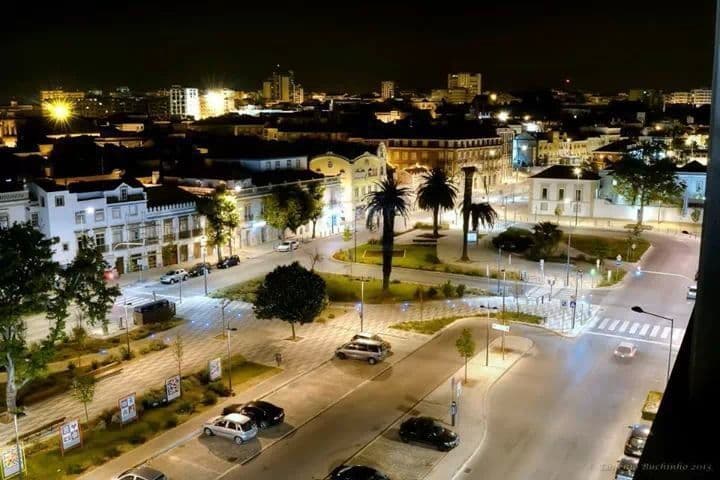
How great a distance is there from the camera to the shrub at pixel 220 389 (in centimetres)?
2905

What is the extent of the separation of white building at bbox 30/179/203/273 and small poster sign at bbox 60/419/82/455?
2372 centimetres

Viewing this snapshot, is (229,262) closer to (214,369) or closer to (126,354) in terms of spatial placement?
(126,354)

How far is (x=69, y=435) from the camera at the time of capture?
2380 centimetres

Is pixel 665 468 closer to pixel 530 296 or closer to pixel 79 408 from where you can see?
pixel 79 408

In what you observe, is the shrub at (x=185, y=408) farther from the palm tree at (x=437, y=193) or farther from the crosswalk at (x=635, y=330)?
the palm tree at (x=437, y=193)

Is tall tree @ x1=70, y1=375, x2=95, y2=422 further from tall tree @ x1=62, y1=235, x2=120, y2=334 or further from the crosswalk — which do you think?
the crosswalk

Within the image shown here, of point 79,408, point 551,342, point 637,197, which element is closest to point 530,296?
point 551,342

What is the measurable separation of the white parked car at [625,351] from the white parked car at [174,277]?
29993 millimetres

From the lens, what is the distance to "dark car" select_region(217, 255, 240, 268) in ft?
178

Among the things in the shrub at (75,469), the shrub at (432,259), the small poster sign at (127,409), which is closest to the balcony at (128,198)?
the shrub at (432,259)

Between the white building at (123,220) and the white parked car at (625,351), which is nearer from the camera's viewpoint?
the white parked car at (625,351)

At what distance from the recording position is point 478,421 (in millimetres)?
26141

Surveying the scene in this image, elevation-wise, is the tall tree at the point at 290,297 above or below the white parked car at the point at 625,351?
above

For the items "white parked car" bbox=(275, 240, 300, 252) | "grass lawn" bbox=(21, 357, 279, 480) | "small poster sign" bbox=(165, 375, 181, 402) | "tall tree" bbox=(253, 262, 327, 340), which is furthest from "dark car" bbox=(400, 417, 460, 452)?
"white parked car" bbox=(275, 240, 300, 252)
